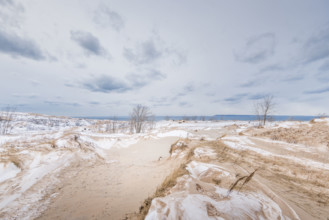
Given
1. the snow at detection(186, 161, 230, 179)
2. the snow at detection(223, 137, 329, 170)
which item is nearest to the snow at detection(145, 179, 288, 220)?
the snow at detection(186, 161, 230, 179)

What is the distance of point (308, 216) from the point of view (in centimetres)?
294

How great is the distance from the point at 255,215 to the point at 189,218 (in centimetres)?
154

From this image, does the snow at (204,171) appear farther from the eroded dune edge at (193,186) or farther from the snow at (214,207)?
the snow at (214,207)

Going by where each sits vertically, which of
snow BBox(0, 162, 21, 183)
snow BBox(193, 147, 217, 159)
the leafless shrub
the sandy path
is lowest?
the leafless shrub

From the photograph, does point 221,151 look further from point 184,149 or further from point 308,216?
point 308,216

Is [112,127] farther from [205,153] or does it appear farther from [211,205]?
[211,205]

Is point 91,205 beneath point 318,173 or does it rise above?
beneath

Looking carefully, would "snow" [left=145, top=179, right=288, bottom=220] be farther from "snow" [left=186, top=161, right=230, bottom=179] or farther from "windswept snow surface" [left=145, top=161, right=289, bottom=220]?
"snow" [left=186, top=161, right=230, bottom=179]

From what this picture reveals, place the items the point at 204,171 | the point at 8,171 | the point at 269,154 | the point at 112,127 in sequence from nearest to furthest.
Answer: the point at 204,171 < the point at 269,154 < the point at 8,171 < the point at 112,127

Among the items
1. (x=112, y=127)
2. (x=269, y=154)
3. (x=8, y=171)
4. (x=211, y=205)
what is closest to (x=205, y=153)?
(x=269, y=154)

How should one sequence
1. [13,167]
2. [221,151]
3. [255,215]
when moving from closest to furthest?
[255,215]
[13,167]
[221,151]

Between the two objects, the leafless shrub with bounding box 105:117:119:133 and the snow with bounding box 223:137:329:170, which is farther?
the leafless shrub with bounding box 105:117:119:133

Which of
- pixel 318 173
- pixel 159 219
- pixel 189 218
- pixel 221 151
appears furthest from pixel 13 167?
pixel 318 173

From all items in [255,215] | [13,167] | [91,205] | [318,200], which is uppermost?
[255,215]
